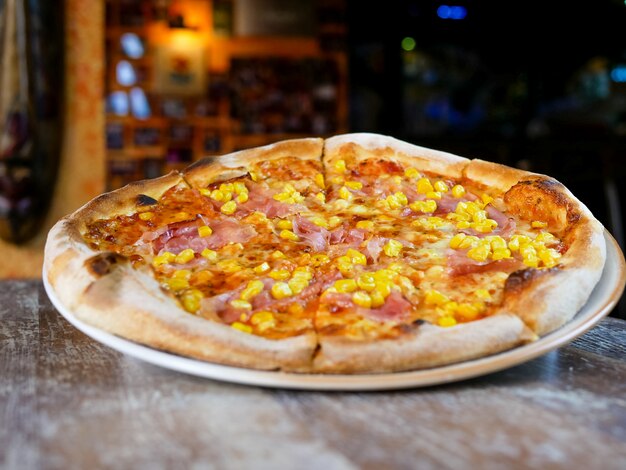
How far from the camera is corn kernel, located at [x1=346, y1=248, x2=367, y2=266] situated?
6.63ft

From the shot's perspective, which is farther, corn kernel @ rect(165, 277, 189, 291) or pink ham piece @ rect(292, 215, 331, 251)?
pink ham piece @ rect(292, 215, 331, 251)

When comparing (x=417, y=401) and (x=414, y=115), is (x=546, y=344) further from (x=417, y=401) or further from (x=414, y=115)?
(x=414, y=115)

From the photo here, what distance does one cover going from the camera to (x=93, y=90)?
5.59m

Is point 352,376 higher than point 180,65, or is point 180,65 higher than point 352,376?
point 180,65

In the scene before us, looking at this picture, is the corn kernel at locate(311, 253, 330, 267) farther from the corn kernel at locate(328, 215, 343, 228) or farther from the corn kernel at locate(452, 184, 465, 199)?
the corn kernel at locate(452, 184, 465, 199)

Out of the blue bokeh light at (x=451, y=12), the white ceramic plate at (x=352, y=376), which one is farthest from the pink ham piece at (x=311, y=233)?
the blue bokeh light at (x=451, y=12)

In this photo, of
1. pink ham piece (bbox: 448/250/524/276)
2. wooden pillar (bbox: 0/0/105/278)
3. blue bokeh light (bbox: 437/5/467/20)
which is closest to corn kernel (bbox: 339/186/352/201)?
pink ham piece (bbox: 448/250/524/276)

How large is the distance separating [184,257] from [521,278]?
0.92 meters

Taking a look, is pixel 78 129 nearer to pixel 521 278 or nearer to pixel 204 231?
pixel 204 231

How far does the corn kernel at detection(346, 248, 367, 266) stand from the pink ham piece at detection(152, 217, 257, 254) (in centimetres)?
36

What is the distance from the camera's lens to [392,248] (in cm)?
209

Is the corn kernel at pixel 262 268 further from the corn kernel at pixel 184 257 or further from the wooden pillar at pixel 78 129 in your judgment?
the wooden pillar at pixel 78 129

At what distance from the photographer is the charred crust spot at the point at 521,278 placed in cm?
177

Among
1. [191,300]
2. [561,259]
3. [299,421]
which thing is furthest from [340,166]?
[299,421]
